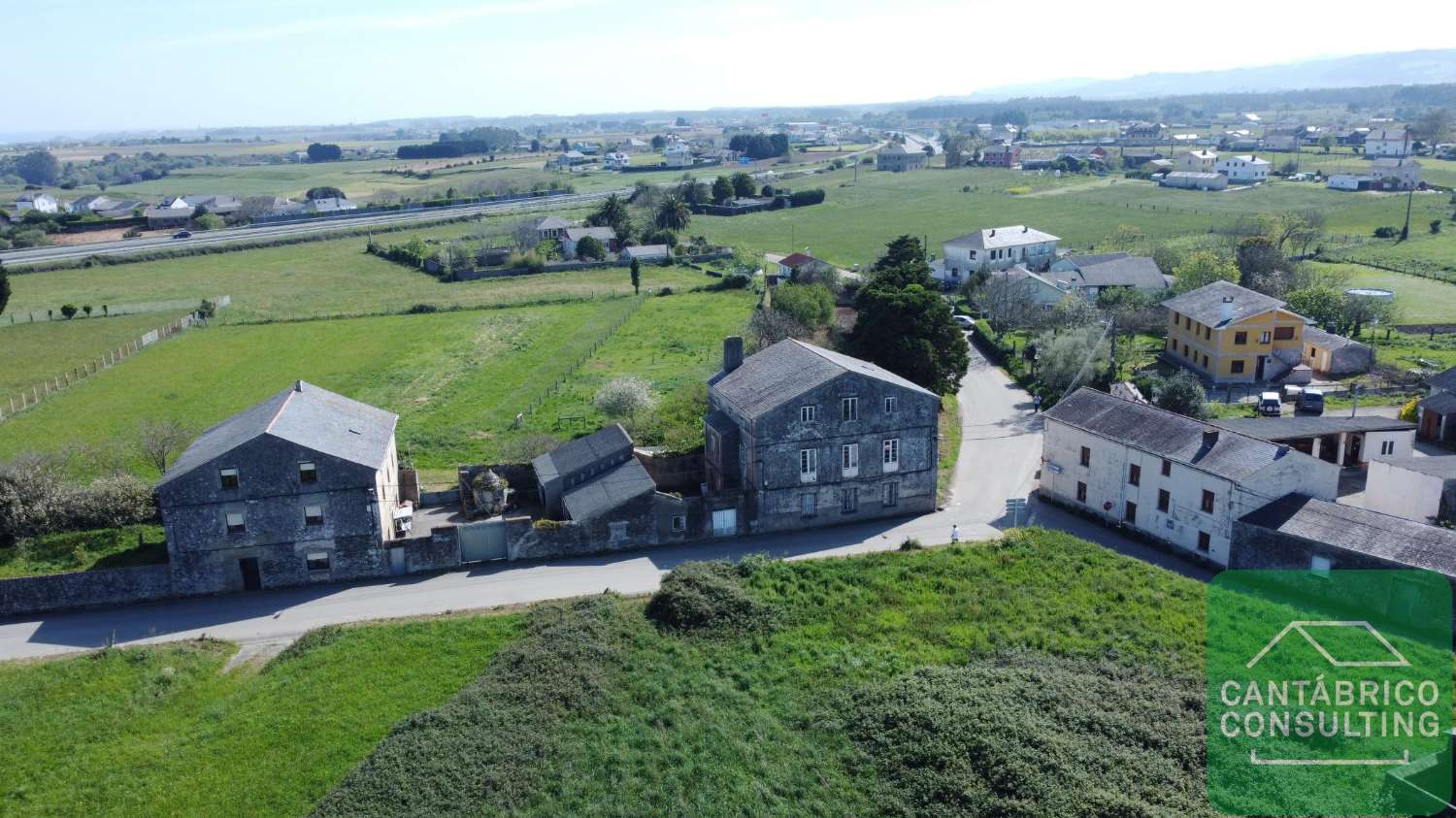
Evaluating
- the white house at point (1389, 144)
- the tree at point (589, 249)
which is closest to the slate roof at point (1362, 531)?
the tree at point (589, 249)

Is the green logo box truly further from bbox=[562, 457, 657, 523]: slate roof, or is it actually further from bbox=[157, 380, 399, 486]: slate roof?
bbox=[157, 380, 399, 486]: slate roof

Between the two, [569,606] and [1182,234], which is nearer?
[569,606]

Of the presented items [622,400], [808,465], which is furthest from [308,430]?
[808,465]

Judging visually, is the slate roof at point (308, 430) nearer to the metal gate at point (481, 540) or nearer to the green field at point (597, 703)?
the metal gate at point (481, 540)

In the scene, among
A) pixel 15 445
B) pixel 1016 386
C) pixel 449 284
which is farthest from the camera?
pixel 449 284

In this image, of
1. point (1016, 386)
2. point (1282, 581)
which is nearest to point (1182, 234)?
point (1016, 386)

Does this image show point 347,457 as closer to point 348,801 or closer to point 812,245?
point 348,801

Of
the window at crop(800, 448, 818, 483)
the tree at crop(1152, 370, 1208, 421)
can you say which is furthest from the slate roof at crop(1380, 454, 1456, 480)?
the window at crop(800, 448, 818, 483)
